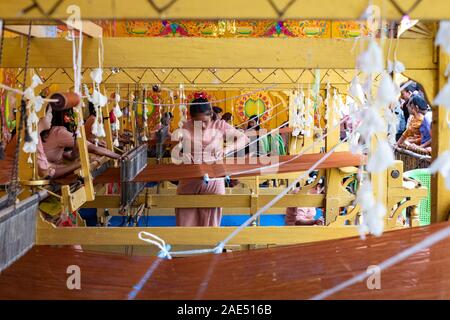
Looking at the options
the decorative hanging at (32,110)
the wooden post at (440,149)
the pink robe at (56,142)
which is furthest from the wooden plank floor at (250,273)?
the pink robe at (56,142)

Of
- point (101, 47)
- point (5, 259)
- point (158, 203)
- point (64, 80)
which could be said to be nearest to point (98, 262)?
point (5, 259)

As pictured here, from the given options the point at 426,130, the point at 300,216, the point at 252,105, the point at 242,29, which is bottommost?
the point at 300,216

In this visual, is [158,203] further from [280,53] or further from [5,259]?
[5,259]

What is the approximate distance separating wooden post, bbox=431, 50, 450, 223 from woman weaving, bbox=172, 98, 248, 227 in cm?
230

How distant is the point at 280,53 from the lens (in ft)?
9.77

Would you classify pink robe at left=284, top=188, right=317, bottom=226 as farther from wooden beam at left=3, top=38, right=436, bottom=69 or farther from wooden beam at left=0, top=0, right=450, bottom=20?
wooden beam at left=0, top=0, right=450, bottom=20

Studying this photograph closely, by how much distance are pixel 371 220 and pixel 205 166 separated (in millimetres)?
3616

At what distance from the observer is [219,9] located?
1362mm

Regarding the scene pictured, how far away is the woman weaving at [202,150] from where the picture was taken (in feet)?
15.9

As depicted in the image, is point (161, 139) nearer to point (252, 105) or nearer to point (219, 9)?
point (252, 105)

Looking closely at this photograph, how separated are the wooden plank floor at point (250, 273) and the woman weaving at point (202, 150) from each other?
237 cm

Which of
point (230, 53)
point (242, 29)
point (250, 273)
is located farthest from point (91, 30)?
point (242, 29)

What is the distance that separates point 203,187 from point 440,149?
8.28 ft

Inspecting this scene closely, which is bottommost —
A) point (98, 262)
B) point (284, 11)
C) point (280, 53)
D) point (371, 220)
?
point (98, 262)
